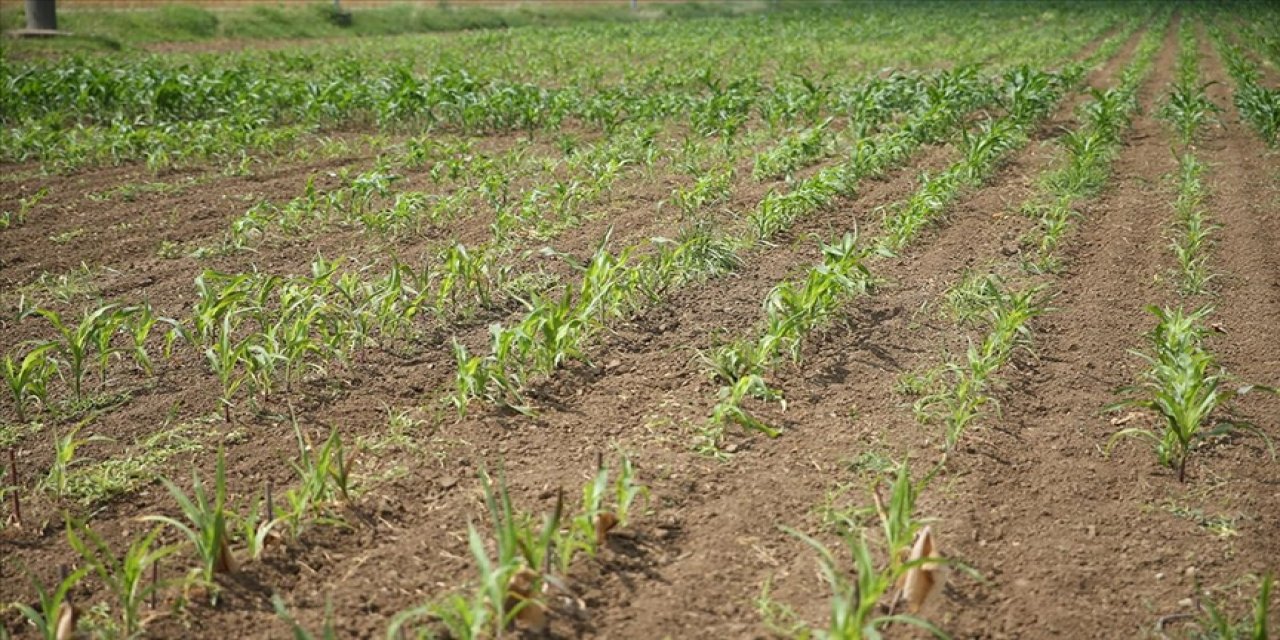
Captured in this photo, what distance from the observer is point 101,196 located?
8.17m

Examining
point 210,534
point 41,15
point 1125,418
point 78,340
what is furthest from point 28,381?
point 41,15

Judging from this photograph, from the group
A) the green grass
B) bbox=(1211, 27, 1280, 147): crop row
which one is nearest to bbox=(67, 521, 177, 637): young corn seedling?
bbox=(1211, 27, 1280, 147): crop row

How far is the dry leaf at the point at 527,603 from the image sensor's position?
301 centimetres

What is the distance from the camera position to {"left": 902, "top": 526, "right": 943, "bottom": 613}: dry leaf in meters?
3.15

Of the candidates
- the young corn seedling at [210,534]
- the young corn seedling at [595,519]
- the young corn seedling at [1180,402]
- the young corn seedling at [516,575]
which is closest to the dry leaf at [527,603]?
the young corn seedling at [516,575]

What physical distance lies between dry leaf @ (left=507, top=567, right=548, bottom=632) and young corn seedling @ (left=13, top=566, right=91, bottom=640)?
1081 mm

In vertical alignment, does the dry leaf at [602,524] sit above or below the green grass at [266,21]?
below

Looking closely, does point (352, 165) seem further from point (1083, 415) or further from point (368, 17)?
point (368, 17)

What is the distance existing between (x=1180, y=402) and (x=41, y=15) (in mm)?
23244

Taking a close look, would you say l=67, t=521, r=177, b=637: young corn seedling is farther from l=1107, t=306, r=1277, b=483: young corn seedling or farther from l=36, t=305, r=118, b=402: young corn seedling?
l=1107, t=306, r=1277, b=483: young corn seedling

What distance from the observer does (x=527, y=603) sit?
2969 millimetres

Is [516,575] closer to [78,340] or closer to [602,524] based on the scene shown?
[602,524]

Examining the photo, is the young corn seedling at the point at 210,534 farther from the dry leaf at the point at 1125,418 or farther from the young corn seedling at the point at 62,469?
the dry leaf at the point at 1125,418

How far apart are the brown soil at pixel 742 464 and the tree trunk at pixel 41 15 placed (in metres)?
17.7
